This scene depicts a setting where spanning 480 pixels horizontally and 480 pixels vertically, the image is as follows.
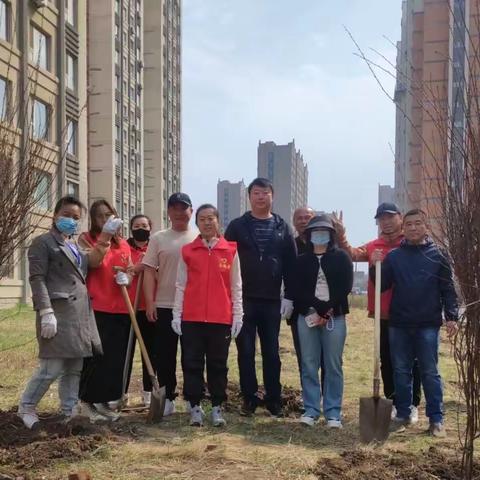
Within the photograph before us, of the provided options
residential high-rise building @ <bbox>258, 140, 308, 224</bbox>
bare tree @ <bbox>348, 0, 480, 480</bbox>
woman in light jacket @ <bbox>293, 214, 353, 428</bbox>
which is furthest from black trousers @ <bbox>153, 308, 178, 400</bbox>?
residential high-rise building @ <bbox>258, 140, 308, 224</bbox>

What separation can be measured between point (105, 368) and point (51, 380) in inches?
26.1

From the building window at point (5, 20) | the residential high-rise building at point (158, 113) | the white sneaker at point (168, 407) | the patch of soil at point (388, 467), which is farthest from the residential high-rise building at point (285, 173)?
the patch of soil at point (388, 467)

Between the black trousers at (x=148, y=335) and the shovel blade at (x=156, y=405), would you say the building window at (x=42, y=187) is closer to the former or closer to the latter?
the black trousers at (x=148, y=335)

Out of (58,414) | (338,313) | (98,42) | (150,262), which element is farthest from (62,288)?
(98,42)

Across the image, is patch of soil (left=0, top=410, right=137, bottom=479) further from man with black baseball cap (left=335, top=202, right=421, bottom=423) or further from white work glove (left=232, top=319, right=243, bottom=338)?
man with black baseball cap (left=335, top=202, right=421, bottom=423)

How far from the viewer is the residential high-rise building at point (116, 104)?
126 ft

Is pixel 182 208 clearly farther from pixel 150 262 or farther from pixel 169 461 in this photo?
pixel 169 461

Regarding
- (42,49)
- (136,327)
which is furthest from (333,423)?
(42,49)

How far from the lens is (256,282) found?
5426 millimetres

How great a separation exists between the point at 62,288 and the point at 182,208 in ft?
4.31

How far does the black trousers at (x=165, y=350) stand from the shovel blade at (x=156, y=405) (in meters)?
0.33

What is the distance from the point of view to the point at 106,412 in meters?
5.31

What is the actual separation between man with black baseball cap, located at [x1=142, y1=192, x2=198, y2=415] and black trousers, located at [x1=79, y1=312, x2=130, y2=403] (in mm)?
333

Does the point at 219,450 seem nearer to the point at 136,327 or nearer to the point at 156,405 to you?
the point at 156,405
